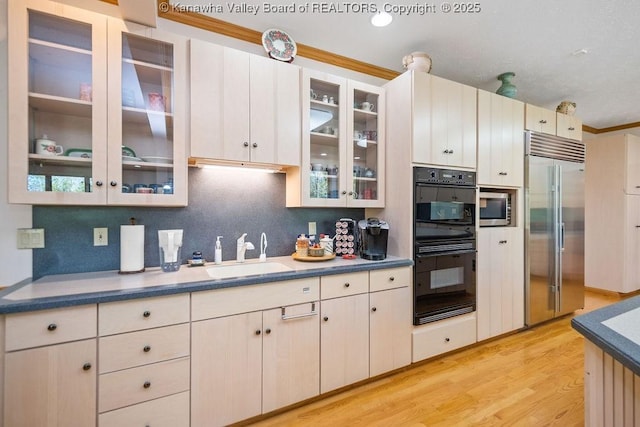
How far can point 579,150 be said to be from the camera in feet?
11.2

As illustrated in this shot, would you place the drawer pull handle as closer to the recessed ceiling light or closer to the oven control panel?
the oven control panel

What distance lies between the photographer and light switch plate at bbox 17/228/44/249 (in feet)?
5.49

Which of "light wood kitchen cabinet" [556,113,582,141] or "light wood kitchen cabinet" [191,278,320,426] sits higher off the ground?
"light wood kitchen cabinet" [556,113,582,141]

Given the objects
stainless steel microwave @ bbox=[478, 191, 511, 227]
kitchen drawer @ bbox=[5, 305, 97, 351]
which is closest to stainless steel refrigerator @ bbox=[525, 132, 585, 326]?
stainless steel microwave @ bbox=[478, 191, 511, 227]

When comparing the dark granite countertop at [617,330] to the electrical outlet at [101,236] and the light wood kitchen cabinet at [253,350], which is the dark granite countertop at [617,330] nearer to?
the light wood kitchen cabinet at [253,350]

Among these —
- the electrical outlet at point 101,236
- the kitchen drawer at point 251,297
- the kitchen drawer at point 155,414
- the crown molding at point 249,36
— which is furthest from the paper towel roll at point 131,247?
the crown molding at point 249,36

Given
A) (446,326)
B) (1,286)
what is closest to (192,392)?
(1,286)

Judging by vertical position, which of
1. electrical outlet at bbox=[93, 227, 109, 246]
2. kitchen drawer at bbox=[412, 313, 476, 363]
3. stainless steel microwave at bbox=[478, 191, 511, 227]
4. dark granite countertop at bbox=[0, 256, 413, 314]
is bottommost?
kitchen drawer at bbox=[412, 313, 476, 363]

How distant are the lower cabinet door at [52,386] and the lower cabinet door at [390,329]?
1657mm

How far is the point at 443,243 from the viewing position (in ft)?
8.27

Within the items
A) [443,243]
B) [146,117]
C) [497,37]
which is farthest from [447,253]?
[146,117]

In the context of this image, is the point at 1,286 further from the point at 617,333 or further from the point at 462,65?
the point at 462,65

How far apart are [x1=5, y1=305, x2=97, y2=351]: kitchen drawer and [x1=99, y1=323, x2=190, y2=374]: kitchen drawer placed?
0.34 ft

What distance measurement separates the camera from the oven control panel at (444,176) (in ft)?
7.84
